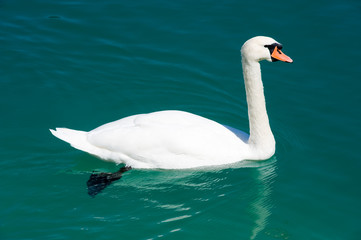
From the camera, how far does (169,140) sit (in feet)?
29.7

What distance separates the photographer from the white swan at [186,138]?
9.03 metres

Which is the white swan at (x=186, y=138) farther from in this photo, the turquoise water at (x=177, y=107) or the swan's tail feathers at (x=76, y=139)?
the turquoise water at (x=177, y=107)

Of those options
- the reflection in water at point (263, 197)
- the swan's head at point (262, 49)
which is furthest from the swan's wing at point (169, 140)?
the swan's head at point (262, 49)

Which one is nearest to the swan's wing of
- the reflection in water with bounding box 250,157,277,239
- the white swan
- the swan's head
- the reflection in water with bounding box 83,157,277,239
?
the white swan

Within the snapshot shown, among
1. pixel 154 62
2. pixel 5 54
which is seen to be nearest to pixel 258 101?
pixel 154 62

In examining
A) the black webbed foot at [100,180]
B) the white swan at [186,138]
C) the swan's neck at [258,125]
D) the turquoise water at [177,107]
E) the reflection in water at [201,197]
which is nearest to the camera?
the reflection in water at [201,197]

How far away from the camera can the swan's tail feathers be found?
30.6 feet

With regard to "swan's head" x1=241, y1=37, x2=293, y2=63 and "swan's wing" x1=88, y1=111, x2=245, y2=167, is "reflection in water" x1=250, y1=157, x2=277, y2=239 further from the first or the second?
"swan's head" x1=241, y1=37, x2=293, y2=63

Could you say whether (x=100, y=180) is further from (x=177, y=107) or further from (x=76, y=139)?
(x=177, y=107)

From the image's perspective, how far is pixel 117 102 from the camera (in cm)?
1110

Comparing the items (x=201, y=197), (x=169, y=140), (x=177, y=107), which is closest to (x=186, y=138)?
(x=169, y=140)

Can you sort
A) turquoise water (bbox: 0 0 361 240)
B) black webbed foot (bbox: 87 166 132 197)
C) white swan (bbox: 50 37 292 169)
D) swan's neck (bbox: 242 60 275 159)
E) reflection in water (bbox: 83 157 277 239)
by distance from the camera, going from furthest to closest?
1. swan's neck (bbox: 242 60 275 159)
2. white swan (bbox: 50 37 292 169)
3. black webbed foot (bbox: 87 166 132 197)
4. turquoise water (bbox: 0 0 361 240)
5. reflection in water (bbox: 83 157 277 239)

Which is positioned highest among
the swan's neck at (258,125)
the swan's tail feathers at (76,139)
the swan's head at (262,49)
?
the swan's head at (262,49)

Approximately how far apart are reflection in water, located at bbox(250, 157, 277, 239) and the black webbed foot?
204cm
